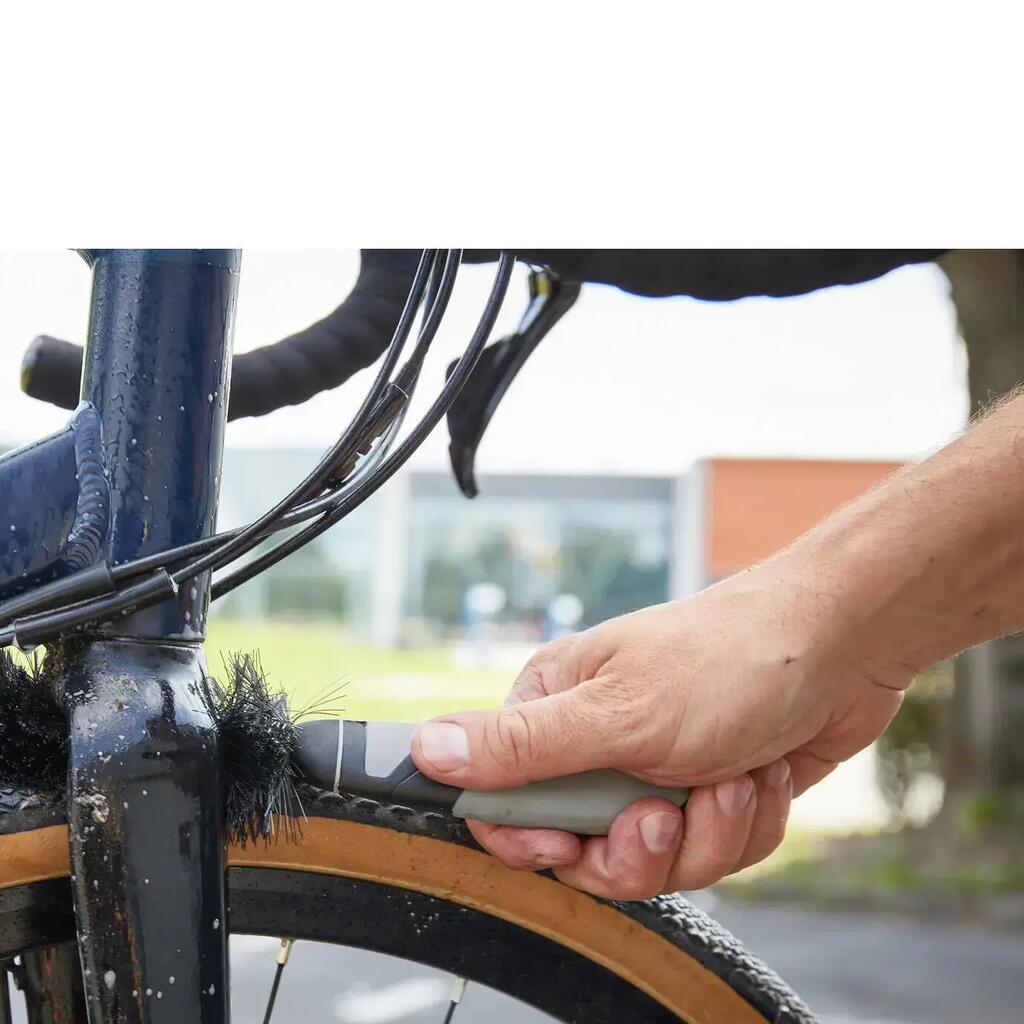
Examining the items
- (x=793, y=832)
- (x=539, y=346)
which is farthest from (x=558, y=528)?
(x=539, y=346)

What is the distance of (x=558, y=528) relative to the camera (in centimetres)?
631

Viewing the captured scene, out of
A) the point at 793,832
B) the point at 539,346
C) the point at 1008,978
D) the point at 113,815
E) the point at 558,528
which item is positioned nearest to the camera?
the point at 113,815

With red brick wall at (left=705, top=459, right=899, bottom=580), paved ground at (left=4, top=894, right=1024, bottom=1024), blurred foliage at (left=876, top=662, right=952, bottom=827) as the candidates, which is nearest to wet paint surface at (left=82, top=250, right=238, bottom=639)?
paved ground at (left=4, top=894, right=1024, bottom=1024)

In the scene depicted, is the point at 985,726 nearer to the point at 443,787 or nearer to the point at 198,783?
the point at 443,787

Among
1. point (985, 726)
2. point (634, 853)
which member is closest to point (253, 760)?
point (634, 853)

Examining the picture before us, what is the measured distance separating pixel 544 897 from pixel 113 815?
0.26 meters

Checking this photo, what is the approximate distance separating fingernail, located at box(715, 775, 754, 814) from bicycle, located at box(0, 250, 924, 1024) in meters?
0.07

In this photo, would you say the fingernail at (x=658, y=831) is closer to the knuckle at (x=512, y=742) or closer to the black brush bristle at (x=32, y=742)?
the knuckle at (x=512, y=742)

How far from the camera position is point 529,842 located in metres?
0.69

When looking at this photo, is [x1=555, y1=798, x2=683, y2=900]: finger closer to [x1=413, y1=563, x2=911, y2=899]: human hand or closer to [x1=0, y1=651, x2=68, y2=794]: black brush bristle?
[x1=413, y1=563, x2=911, y2=899]: human hand

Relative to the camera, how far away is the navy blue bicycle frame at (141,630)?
60cm

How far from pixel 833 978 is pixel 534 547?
3.45 meters
